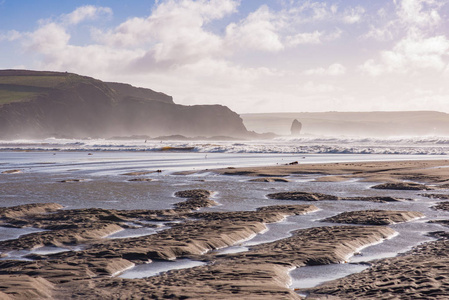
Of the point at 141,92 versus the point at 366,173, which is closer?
the point at 366,173

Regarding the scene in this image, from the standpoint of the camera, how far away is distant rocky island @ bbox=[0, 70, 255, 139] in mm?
137375

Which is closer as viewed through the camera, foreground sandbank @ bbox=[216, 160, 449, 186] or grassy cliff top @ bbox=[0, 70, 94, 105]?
foreground sandbank @ bbox=[216, 160, 449, 186]

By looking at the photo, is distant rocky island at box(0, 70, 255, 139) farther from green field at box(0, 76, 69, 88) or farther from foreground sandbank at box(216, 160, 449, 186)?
foreground sandbank at box(216, 160, 449, 186)

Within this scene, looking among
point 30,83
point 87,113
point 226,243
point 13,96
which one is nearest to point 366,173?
point 226,243

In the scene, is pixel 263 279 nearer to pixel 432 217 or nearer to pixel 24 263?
pixel 24 263

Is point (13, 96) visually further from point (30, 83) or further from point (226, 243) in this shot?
point (226, 243)

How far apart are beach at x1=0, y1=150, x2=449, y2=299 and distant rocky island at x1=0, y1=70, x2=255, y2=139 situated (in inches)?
4989

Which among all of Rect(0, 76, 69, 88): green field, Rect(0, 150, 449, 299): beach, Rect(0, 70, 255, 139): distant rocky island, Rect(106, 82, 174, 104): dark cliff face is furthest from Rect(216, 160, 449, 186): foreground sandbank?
Rect(106, 82, 174, 104): dark cliff face

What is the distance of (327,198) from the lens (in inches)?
661

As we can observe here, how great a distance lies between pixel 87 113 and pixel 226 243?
145m

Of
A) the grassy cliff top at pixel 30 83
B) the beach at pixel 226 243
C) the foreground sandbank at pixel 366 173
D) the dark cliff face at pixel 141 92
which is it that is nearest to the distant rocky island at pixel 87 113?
the grassy cliff top at pixel 30 83

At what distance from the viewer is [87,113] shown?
488 feet

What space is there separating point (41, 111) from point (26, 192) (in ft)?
431

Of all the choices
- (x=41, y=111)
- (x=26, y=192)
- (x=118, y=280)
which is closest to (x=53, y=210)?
(x=26, y=192)
